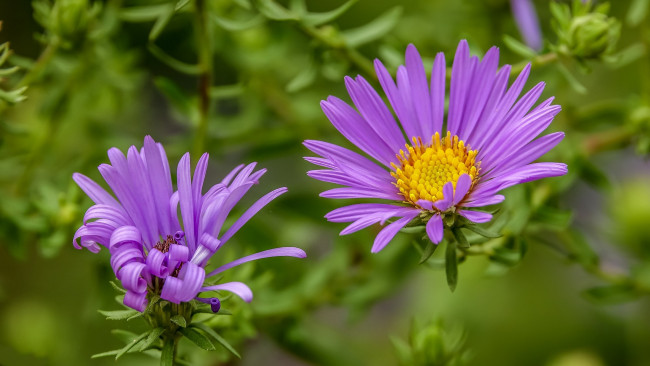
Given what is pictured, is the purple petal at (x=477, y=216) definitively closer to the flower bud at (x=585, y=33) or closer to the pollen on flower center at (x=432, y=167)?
the pollen on flower center at (x=432, y=167)

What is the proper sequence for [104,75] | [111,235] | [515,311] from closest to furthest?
[111,235], [104,75], [515,311]

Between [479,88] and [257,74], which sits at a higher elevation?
[479,88]

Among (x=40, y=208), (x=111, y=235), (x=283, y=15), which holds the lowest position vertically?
(x=40, y=208)

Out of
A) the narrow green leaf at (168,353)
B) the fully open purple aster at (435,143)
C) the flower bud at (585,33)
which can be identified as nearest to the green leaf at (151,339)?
the narrow green leaf at (168,353)

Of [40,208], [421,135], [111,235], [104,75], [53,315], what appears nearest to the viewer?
[111,235]

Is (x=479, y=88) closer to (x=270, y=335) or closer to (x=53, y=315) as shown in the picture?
(x=270, y=335)

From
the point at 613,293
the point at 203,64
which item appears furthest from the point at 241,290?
the point at 613,293

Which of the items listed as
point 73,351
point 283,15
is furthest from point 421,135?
point 73,351

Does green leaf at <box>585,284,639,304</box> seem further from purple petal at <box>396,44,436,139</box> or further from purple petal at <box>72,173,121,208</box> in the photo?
purple petal at <box>72,173,121,208</box>
